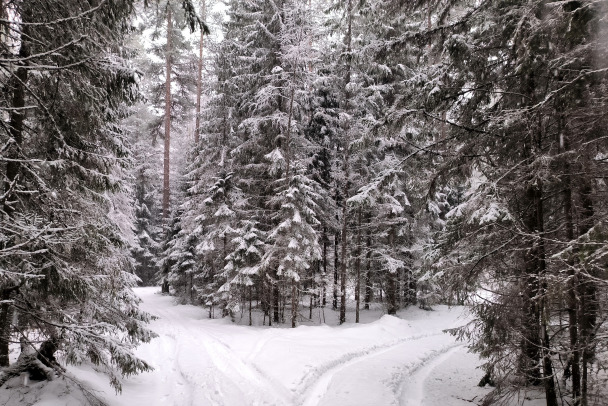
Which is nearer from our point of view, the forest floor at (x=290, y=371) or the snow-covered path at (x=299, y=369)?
the forest floor at (x=290, y=371)

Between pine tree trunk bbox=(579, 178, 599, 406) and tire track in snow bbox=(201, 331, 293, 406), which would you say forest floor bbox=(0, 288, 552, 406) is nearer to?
tire track in snow bbox=(201, 331, 293, 406)

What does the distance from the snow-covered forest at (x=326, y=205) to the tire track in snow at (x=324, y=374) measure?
63mm

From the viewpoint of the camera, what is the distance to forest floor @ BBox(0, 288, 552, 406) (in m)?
7.47

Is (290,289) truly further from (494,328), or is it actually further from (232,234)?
(494,328)

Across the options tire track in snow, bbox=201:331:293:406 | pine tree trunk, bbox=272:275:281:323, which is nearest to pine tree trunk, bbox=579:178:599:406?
tire track in snow, bbox=201:331:293:406

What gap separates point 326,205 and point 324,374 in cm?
1068

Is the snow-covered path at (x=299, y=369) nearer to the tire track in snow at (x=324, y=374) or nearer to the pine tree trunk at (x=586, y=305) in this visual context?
the tire track in snow at (x=324, y=374)

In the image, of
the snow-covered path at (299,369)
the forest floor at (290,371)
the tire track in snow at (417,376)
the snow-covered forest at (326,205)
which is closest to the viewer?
the snow-covered forest at (326,205)

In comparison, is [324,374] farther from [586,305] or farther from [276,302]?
[276,302]

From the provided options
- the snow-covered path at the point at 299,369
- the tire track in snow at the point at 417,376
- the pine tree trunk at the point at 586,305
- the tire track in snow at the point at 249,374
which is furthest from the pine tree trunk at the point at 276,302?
the pine tree trunk at the point at 586,305

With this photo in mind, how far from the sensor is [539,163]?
590cm

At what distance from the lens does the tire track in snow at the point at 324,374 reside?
7.85 m

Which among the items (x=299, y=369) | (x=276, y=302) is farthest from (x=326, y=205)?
(x=299, y=369)

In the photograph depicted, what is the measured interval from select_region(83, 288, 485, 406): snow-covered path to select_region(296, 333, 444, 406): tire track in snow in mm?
24
